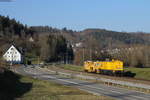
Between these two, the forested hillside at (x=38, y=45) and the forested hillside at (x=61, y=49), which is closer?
the forested hillside at (x=61, y=49)

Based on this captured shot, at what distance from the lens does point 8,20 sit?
163250 mm

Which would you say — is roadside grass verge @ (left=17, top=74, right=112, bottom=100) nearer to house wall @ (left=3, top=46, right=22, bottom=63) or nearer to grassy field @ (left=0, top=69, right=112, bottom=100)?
grassy field @ (left=0, top=69, right=112, bottom=100)

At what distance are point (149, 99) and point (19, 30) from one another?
155m

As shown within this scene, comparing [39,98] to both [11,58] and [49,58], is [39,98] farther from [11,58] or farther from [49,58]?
[49,58]

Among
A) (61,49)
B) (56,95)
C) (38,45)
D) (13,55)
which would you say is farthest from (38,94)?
(38,45)

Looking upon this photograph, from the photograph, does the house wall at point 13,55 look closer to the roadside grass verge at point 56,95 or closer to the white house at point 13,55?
the white house at point 13,55

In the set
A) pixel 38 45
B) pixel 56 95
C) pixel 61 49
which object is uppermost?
pixel 38 45

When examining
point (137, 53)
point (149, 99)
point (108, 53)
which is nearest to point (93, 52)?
point (108, 53)

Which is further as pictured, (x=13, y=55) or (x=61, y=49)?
(x=61, y=49)

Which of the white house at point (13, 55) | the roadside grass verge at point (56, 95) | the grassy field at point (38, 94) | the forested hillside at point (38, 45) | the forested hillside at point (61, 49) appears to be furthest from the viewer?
the forested hillside at point (38, 45)

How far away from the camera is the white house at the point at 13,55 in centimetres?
11238

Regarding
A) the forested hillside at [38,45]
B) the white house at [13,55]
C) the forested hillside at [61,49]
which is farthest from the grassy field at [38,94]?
the forested hillside at [38,45]

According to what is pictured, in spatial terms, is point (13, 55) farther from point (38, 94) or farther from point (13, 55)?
point (38, 94)

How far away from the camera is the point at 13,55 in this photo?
11525 cm
